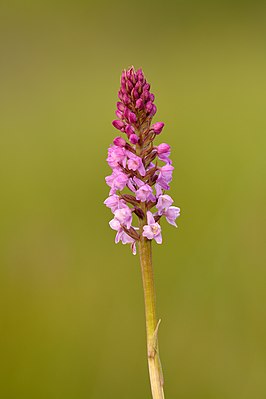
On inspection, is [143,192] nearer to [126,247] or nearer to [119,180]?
[119,180]

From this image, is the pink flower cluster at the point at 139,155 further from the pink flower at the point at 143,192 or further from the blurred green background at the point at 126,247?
the blurred green background at the point at 126,247

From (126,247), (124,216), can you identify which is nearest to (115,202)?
(124,216)

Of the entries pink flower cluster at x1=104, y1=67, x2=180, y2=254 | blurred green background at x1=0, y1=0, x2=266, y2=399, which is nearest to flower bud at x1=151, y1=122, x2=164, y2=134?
pink flower cluster at x1=104, y1=67, x2=180, y2=254

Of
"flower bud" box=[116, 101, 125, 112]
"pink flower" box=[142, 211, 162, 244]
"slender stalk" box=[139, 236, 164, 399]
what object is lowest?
"slender stalk" box=[139, 236, 164, 399]

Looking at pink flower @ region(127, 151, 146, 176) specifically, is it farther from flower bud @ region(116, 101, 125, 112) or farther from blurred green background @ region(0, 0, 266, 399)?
blurred green background @ region(0, 0, 266, 399)

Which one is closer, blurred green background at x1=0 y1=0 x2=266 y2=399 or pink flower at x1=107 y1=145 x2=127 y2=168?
pink flower at x1=107 y1=145 x2=127 y2=168
